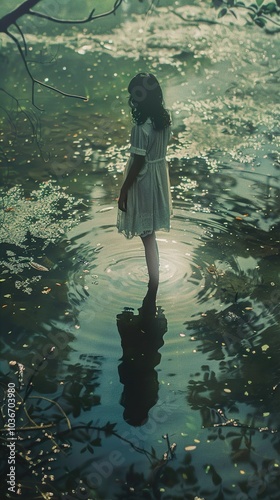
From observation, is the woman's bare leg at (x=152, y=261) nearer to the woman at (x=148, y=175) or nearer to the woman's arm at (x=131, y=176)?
the woman at (x=148, y=175)

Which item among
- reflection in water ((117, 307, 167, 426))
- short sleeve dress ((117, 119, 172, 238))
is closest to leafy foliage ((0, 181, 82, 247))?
short sleeve dress ((117, 119, 172, 238))

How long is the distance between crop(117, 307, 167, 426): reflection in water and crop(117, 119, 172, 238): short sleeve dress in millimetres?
765

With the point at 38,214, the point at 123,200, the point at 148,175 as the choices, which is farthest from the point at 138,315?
the point at 38,214

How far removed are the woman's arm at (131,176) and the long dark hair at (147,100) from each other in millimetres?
294

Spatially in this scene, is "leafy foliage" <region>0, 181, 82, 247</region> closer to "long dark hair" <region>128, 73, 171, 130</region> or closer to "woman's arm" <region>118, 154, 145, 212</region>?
"woman's arm" <region>118, 154, 145, 212</region>

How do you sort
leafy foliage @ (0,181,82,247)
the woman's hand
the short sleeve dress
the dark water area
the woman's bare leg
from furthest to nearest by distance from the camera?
leafy foliage @ (0,181,82,247)
the woman's bare leg
the woman's hand
the short sleeve dress
the dark water area

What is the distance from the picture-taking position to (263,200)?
8883 millimetres

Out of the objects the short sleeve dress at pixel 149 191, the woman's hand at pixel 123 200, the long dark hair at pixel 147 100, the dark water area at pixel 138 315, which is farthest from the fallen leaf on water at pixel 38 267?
the long dark hair at pixel 147 100

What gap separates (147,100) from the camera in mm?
5910

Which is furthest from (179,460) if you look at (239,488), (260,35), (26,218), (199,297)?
(260,35)

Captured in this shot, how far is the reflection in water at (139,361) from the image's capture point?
5.46m

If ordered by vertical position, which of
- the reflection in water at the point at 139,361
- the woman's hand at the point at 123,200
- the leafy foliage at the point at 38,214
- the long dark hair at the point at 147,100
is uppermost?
the long dark hair at the point at 147,100

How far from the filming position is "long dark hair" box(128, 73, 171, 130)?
230 inches

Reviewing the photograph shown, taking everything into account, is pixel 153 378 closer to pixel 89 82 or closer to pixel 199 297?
pixel 199 297
